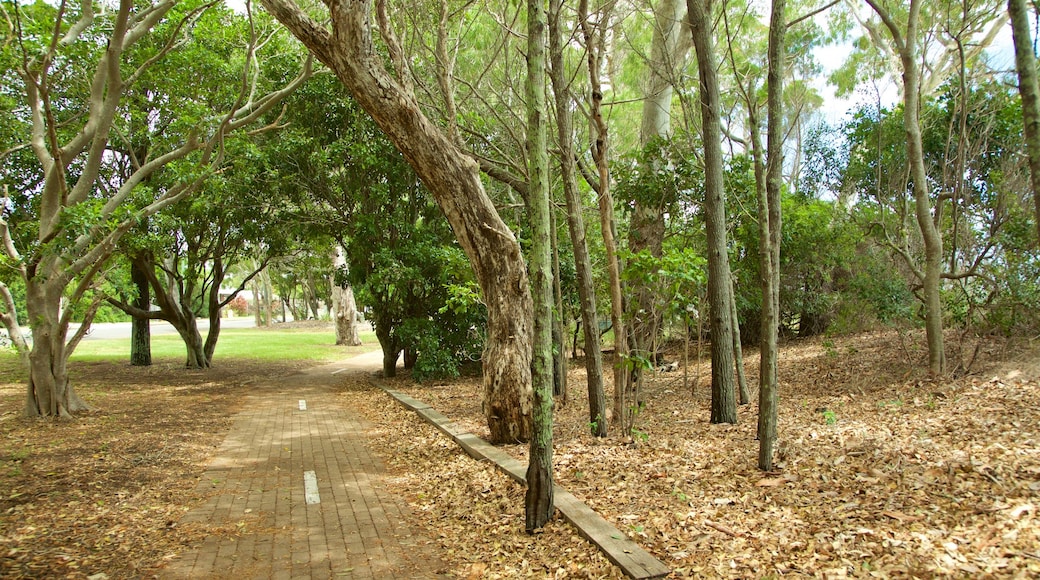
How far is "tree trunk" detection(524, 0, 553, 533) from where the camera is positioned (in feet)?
17.3

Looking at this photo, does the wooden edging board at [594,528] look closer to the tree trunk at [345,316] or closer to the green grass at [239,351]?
the green grass at [239,351]

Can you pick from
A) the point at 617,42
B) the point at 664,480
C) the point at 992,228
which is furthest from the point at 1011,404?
the point at 617,42

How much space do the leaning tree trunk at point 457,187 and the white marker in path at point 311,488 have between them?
2.32 metres

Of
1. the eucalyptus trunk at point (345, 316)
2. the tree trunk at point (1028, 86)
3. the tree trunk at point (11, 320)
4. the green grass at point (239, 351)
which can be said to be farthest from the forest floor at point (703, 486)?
the eucalyptus trunk at point (345, 316)

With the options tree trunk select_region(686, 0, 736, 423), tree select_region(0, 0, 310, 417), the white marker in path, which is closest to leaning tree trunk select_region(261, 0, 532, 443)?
the white marker in path

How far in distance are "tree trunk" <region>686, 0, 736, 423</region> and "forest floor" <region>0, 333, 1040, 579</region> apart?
19.2 inches

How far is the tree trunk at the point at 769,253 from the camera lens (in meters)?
5.74

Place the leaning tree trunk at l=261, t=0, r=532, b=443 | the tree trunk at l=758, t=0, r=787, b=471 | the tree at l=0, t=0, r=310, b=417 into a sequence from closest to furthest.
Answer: the tree trunk at l=758, t=0, r=787, b=471
the leaning tree trunk at l=261, t=0, r=532, b=443
the tree at l=0, t=0, r=310, b=417

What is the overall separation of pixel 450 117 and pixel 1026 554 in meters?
7.76

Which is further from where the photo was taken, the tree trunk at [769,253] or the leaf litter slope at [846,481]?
the tree trunk at [769,253]

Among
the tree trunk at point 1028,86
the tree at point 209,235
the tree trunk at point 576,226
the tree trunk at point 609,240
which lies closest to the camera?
the tree trunk at point 1028,86

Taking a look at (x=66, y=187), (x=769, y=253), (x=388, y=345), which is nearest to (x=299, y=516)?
(x=769, y=253)

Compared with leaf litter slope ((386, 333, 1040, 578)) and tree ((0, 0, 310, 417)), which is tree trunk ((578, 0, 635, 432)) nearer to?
leaf litter slope ((386, 333, 1040, 578))

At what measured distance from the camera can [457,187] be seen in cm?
780
